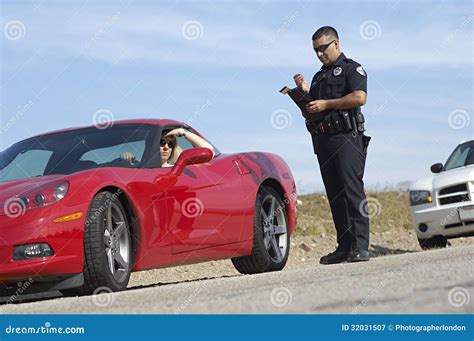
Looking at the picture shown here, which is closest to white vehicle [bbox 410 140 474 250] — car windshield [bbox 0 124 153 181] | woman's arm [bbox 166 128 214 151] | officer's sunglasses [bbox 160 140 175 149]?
woman's arm [bbox 166 128 214 151]

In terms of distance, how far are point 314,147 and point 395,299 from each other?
4.79 meters

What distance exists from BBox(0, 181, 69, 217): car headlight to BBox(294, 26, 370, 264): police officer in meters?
2.71

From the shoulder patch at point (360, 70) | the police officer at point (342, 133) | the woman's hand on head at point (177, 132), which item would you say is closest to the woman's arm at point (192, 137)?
the woman's hand on head at point (177, 132)

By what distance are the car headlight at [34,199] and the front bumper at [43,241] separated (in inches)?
1.7

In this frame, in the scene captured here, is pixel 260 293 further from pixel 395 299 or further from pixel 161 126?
pixel 161 126

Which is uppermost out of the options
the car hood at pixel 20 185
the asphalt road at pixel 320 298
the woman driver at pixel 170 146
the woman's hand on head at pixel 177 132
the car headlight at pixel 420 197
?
the car headlight at pixel 420 197

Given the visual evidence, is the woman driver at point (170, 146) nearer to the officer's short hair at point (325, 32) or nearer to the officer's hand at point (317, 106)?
the officer's hand at point (317, 106)

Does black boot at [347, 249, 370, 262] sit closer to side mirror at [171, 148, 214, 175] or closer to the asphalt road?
side mirror at [171, 148, 214, 175]

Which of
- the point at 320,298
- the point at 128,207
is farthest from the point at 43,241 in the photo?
the point at 320,298

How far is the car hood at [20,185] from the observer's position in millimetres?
7168
